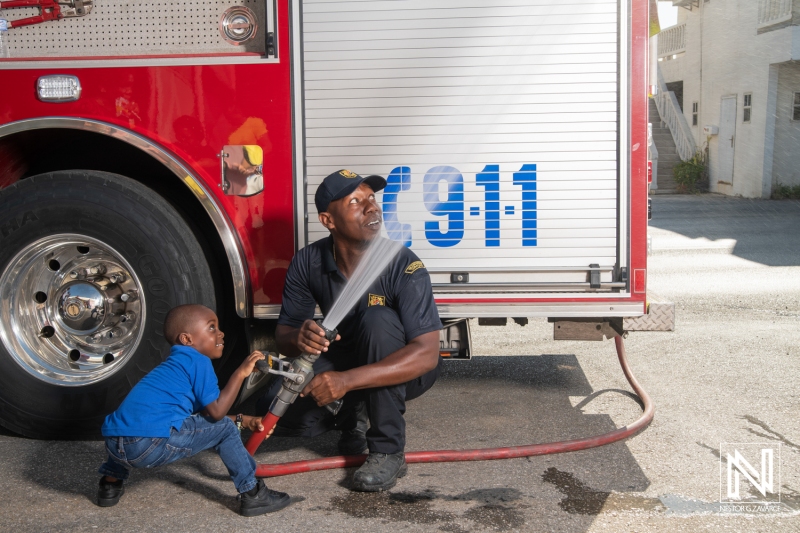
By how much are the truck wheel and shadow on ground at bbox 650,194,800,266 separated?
7816 millimetres

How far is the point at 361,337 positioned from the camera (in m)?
3.63

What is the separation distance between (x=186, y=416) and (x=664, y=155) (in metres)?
23.4

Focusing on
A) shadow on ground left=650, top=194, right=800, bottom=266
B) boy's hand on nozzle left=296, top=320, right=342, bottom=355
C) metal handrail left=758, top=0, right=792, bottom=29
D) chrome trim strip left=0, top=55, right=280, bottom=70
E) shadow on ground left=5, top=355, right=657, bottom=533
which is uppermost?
metal handrail left=758, top=0, right=792, bottom=29

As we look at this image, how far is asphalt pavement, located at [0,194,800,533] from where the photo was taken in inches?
129

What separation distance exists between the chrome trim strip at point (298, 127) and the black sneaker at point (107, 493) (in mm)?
1412

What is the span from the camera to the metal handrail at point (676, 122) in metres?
24.0

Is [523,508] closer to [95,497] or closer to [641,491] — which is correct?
[641,491]

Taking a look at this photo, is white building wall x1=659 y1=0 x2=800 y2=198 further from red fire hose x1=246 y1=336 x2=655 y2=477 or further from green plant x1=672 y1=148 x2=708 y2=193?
red fire hose x1=246 y1=336 x2=655 y2=477

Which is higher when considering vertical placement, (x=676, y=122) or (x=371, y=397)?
(x=676, y=122)

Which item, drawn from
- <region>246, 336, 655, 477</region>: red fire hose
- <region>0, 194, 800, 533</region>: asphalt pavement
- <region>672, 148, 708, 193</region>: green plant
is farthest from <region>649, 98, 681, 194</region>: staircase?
<region>246, 336, 655, 477</region>: red fire hose

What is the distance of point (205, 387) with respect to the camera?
3.29 meters

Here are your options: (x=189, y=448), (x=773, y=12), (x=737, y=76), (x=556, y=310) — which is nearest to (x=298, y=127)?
(x=556, y=310)

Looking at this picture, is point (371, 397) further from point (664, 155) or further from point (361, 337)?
point (664, 155)

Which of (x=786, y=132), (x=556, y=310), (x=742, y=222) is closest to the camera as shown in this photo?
(x=556, y=310)
